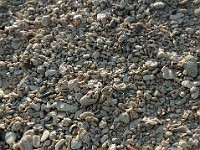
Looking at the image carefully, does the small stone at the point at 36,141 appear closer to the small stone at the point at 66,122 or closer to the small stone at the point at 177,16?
the small stone at the point at 66,122

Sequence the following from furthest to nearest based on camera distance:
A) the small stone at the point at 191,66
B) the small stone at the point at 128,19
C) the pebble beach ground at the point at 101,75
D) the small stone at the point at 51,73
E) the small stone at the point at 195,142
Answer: the small stone at the point at 128,19, the small stone at the point at 51,73, the small stone at the point at 191,66, the pebble beach ground at the point at 101,75, the small stone at the point at 195,142

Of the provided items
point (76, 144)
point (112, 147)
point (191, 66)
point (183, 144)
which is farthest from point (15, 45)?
point (183, 144)

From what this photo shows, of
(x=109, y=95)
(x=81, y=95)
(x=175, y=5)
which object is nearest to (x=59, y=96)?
(x=81, y=95)

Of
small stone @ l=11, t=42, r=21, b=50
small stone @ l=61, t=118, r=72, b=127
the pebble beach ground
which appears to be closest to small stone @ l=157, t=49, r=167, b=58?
the pebble beach ground

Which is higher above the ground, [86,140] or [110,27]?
[110,27]

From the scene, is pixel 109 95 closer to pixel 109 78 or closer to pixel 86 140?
pixel 109 78

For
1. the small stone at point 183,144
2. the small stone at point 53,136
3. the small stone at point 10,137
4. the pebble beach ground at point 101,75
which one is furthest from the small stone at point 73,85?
the small stone at point 183,144

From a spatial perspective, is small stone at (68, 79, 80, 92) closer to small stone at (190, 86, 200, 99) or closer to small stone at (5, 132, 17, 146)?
small stone at (5, 132, 17, 146)
